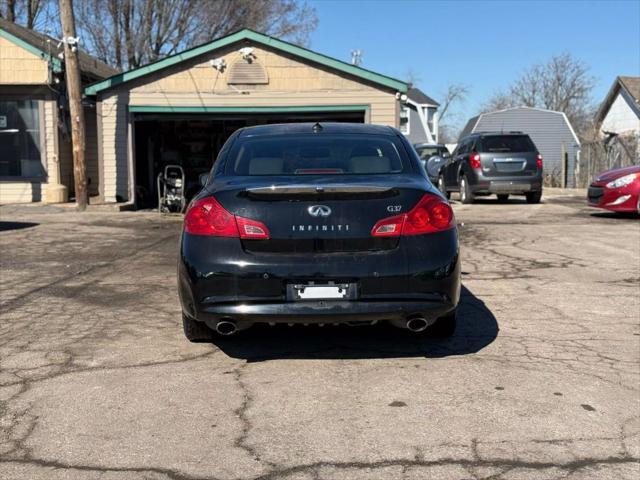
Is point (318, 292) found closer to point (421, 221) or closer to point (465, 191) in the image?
point (421, 221)

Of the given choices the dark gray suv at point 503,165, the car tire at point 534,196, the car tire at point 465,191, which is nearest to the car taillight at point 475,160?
the dark gray suv at point 503,165

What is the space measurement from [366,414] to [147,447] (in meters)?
1.15

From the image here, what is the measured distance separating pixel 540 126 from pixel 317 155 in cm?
3661

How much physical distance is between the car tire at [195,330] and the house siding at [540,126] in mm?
34973

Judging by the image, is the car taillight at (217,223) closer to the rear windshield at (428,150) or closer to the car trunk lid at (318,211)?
the car trunk lid at (318,211)

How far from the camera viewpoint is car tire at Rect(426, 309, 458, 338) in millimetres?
4973

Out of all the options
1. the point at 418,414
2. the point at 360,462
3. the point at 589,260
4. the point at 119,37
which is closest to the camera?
the point at 360,462

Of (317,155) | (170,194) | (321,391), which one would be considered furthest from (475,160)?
(321,391)

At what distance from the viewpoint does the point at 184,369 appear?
4.52 meters

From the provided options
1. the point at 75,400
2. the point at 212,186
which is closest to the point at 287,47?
the point at 212,186

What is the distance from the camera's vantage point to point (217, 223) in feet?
14.2

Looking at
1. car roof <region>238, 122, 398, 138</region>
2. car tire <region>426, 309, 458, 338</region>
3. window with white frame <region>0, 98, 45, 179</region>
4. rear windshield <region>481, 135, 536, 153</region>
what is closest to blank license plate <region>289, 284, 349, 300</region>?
car tire <region>426, 309, 458, 338</region>

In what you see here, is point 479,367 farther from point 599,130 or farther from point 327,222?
point 599,130

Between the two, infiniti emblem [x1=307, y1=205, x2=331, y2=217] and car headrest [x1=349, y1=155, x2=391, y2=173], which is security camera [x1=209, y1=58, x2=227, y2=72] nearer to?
car headrest [x1=349, y1=155, x2=391, y2=173]
